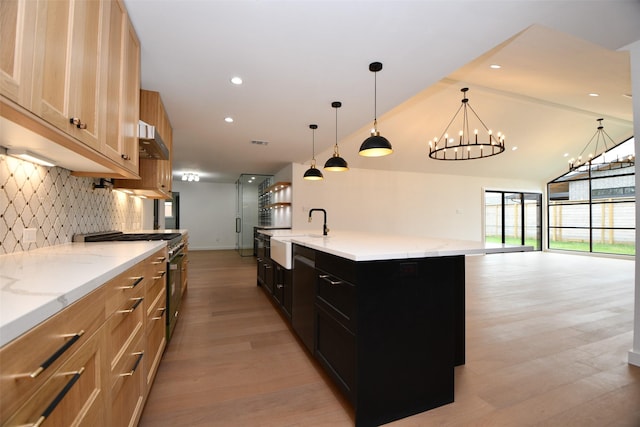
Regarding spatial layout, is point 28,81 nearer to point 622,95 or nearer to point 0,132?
point 0,132

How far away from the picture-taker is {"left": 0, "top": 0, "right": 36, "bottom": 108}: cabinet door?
837 millimetres

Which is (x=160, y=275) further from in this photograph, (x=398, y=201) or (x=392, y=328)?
(x=398, y=201)

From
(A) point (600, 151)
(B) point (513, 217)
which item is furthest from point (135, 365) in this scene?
(A) point (600, 151)

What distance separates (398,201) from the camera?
7.89m

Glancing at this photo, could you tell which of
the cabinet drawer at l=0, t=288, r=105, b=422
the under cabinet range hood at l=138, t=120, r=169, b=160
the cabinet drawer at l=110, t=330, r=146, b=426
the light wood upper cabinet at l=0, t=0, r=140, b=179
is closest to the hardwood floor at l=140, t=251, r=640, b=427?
the cabinet drawer at l=110, t=330, r=146, b=426

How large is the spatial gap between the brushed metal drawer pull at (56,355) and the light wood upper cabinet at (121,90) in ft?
3.83

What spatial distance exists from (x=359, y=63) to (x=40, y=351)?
254 cm

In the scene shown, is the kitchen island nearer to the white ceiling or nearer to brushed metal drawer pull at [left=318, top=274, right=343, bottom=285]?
brushed metal drawer pull at [left=318, top=274, right=343, bottom=285]

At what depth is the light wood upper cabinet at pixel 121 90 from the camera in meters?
1.60

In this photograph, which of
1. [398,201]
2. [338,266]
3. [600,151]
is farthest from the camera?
[600,151]

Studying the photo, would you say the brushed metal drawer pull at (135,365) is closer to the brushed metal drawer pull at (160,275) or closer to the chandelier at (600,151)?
the brushed metal drawer pull at (160,275)

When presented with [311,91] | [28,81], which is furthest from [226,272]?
[28,81]

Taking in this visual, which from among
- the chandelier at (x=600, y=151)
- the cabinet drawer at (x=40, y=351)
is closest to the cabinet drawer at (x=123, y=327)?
the cabinet drawer at (x=40, y=351)

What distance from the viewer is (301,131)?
421cm
